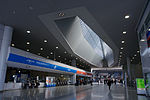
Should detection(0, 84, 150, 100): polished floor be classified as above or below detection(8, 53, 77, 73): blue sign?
below

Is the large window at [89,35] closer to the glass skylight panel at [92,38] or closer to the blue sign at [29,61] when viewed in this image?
the glass skylight panel at [92,38]

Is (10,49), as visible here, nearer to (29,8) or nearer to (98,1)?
(29,8)

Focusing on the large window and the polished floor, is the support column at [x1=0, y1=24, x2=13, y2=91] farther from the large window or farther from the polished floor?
the large window

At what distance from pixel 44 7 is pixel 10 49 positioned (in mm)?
6181

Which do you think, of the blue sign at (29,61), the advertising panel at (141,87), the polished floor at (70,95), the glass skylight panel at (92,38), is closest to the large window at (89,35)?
the glass skylight panel at (92,38)

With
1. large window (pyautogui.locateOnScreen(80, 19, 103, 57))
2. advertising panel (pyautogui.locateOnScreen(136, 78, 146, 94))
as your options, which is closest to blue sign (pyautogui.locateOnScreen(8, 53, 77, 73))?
large window (pyautogui.locateOnScreen(80, 19, 103, 57))

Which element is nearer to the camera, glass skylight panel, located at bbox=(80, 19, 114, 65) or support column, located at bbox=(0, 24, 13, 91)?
support column, located at bbox=(0, 24, 13, 91)

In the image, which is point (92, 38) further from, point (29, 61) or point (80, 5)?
point (80, 5)

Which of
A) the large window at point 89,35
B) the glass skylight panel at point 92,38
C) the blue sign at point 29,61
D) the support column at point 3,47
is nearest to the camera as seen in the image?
Answer: the support column at point 3,47

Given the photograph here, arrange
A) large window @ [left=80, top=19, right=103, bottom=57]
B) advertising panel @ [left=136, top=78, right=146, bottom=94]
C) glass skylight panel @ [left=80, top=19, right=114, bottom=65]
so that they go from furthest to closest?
1. glass skylight panel @ [left=80, top=19, right=114, bottom=65]
2. large window @ [left=80, top=19, right=103, bottom=57]
3. advertising panel @ [left=136, top=78, right=146, bottom=94]

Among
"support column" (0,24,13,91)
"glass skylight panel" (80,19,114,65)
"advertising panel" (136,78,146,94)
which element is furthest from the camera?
"glass skylight panel" (80,19,114,65)

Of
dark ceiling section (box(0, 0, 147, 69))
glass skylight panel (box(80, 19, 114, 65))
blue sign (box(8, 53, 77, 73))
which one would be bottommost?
blue sign (box(8, 53, 77, 73))

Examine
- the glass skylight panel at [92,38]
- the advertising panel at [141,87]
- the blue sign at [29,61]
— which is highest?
the glass skylight panel at [92,38]

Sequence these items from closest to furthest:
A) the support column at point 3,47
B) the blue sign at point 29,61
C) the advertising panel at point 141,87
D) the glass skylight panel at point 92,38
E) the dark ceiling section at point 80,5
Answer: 1. the dark ceiling section at point 80,5
2. the advertising panel at point 141,87
3. the support column at point 3,47
4. the blue sign at point 29,61
5. the glass skylight panel at point 92,38
